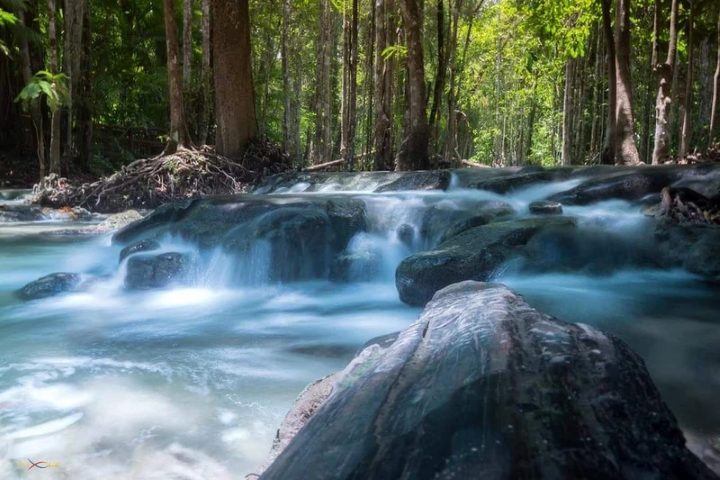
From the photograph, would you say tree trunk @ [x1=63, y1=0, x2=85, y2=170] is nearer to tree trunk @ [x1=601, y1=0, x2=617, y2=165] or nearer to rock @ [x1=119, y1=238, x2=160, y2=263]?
rock @ [x1=119, y1=238, x2=160, y2=263]

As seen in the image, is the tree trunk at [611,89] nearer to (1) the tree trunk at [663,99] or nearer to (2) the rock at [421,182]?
(1) the tree trunk at [663,99]

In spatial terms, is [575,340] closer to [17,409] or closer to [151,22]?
[17,409]

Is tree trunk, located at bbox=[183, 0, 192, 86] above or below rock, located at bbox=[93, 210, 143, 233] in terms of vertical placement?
above

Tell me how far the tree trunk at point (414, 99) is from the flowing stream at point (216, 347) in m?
5.94

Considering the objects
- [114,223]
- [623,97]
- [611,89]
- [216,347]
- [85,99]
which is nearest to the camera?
[216,347]

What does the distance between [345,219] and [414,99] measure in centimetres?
685

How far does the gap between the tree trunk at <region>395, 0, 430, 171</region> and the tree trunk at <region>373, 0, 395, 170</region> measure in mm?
963

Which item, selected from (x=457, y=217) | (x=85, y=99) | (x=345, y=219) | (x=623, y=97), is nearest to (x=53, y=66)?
(x=85, y=99)

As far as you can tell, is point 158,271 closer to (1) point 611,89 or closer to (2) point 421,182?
(2) point 421,182

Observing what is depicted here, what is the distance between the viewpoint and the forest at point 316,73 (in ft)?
41.2

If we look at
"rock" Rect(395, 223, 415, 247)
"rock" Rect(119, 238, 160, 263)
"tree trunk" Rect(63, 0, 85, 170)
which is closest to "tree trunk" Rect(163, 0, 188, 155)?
"tree trunk" Rect(63, 0, 85, 170)

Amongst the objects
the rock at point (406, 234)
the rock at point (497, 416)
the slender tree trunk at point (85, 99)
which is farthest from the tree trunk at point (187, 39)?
the rock at point (497, 416)

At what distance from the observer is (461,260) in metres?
5.25

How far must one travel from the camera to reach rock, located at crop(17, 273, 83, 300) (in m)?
6.27
